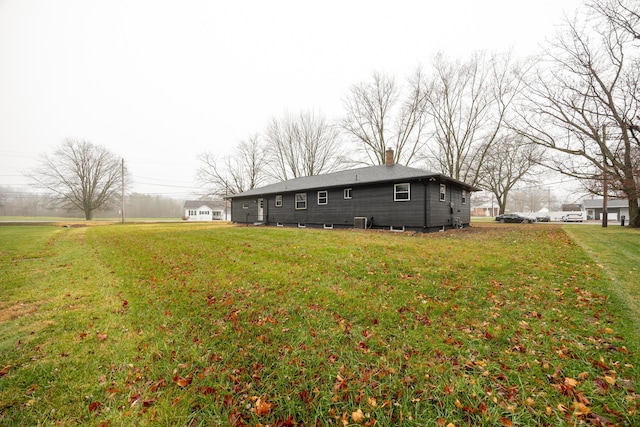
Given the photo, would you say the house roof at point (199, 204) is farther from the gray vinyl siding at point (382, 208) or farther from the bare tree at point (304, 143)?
the gray vinyl siding at point (382, 208)

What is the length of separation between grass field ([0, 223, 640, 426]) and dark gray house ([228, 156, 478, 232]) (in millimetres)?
8201

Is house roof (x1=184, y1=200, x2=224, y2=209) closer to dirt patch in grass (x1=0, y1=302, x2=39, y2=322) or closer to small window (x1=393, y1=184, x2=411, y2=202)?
small window (x1=393, y1=184, x2=411, y2=202)

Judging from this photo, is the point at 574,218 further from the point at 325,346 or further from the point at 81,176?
the point at 81,176

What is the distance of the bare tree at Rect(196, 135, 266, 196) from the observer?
38.7 metres

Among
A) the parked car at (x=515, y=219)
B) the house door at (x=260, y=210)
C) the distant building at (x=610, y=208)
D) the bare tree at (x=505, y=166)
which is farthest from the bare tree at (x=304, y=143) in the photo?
the distant building at (x=610, y=208)

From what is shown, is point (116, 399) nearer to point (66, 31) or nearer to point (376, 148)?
point (66, 31)

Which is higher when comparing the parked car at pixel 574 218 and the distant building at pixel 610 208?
the distant building at pixel 610 208

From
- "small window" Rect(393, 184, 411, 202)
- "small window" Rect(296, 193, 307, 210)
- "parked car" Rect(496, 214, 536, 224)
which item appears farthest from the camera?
"parked car" Rect(496, 214, 536, 224)

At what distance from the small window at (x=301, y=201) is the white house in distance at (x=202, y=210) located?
4661cm

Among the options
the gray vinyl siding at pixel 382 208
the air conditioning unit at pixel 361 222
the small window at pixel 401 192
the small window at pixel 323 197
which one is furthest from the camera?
the small window at pixel 323 197

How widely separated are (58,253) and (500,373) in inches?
526

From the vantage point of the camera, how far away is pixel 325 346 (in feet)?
10.3

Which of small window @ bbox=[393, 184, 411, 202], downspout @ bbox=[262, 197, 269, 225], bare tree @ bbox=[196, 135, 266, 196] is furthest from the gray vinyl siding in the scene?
bare tree @ bbox=[196, 135, 266, 196]

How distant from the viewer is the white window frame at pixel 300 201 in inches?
796
